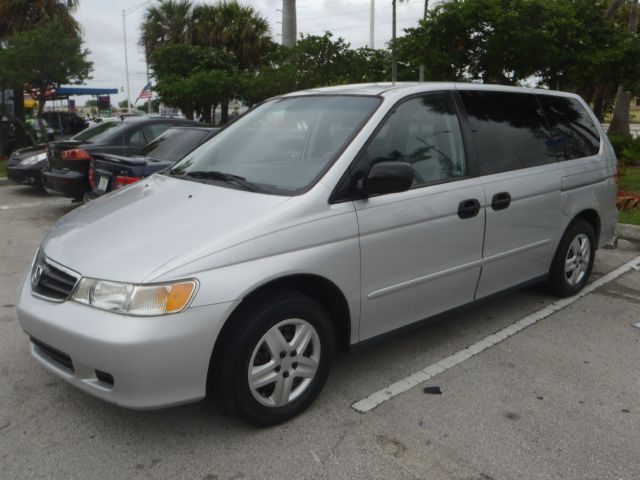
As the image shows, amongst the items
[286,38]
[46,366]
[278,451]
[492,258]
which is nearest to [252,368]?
[278,451]

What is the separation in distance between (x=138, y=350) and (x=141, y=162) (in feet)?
13.8

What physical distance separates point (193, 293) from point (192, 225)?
44cm

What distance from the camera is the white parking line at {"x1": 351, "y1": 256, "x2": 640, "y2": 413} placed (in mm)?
3348

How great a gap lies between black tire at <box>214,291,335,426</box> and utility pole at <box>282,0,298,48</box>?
14527 mm

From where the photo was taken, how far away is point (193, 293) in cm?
264

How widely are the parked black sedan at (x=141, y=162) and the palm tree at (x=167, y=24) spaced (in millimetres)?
24337

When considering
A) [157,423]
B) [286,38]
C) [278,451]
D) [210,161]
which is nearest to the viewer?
[278,451]

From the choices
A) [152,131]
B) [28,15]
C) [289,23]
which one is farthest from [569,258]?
[28,15]

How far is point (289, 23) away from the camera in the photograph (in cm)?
1662

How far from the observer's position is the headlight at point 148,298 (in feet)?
8.54

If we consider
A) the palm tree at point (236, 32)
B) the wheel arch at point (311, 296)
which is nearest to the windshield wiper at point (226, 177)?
the wheel arch at point (311, 296)


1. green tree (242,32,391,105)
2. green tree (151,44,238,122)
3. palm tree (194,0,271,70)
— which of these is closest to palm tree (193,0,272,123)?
palm tree (194,0,271,70)

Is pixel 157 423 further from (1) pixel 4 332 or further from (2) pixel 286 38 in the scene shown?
(2) pixel 286 38

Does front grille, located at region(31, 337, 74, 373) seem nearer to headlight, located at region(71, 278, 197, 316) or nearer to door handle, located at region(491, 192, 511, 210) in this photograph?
headlight, located at region(71, 278, 197, 316)
